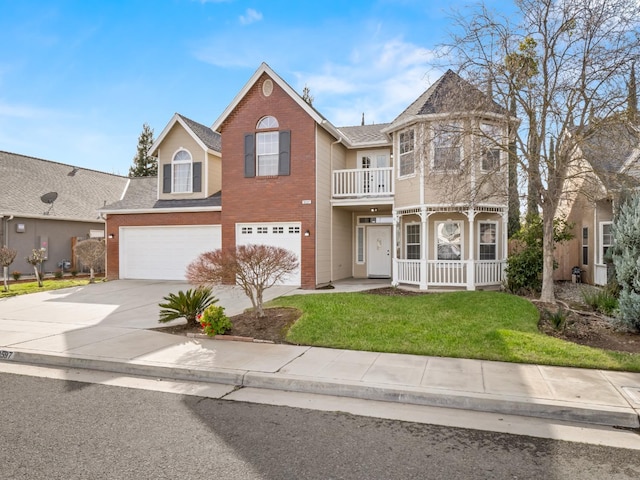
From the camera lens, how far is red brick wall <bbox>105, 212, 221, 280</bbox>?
1691 cm

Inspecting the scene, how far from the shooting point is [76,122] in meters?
20.4

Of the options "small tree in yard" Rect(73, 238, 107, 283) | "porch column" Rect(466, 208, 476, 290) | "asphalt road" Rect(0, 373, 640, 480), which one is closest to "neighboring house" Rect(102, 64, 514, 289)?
"porch column" Rect(466, 208, 476, 290)

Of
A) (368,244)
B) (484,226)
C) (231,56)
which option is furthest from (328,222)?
(231,56)

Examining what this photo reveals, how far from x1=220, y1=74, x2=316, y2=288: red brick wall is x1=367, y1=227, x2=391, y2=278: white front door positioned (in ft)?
13.7

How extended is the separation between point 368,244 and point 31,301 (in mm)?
12426

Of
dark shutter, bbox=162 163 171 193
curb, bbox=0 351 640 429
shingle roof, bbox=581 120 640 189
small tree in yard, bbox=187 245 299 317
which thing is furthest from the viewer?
dark shutter, bbox=162 163 171 193

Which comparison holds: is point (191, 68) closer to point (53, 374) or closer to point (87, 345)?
point (87, 345)

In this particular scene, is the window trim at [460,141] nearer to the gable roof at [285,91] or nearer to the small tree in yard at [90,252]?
the gable roof at [285,91]

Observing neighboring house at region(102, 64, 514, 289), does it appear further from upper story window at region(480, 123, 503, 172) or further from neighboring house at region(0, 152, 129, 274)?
neighboring house at region(0, 152, 129, 274)

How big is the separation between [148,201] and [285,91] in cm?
796

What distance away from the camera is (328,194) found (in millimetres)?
16266

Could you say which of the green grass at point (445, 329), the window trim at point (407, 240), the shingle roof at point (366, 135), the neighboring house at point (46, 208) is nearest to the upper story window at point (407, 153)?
the shingle roof at point (366, 135)

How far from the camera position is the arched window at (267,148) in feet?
51.4

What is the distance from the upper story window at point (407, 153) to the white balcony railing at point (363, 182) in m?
0.75
